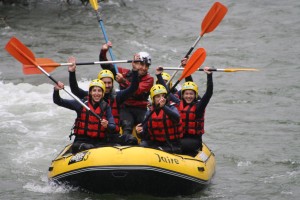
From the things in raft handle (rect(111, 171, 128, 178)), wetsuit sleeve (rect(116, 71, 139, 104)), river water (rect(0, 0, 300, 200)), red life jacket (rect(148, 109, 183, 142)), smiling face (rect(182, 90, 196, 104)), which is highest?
wetsuit sleeve (rect(116, 71, 139, 104))

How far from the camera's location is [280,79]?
13852 millimetres

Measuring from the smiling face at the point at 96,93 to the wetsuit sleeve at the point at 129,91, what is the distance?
41cm

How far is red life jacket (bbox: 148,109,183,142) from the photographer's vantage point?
783 centimetres

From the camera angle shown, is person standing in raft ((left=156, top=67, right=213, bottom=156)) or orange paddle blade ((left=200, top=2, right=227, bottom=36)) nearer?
person standing in raft ((left=156, top=67, right=213, bottom=156))

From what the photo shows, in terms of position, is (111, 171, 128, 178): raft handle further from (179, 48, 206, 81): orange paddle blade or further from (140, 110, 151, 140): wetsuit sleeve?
(179, 48, 206, 81): orange paddle blade

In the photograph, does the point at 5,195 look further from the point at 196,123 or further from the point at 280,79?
the point at 280,79

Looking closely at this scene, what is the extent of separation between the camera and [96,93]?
7.77 m

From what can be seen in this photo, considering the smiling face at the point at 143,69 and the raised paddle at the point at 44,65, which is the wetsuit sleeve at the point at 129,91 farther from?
the raised paddle at the point at 44,65

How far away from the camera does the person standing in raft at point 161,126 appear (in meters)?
7.75

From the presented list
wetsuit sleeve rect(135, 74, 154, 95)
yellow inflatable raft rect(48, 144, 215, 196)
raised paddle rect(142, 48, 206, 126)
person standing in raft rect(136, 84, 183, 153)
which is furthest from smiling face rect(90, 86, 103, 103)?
raised paddle rect(142, 48, 206, 126)

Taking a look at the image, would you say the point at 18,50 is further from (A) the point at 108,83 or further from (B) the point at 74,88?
(A) the point at 108,83

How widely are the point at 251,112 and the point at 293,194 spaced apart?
14.0 feet

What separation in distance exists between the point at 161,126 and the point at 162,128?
0.10 feet

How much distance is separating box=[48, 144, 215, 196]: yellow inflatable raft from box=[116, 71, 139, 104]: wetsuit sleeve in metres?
1.02
